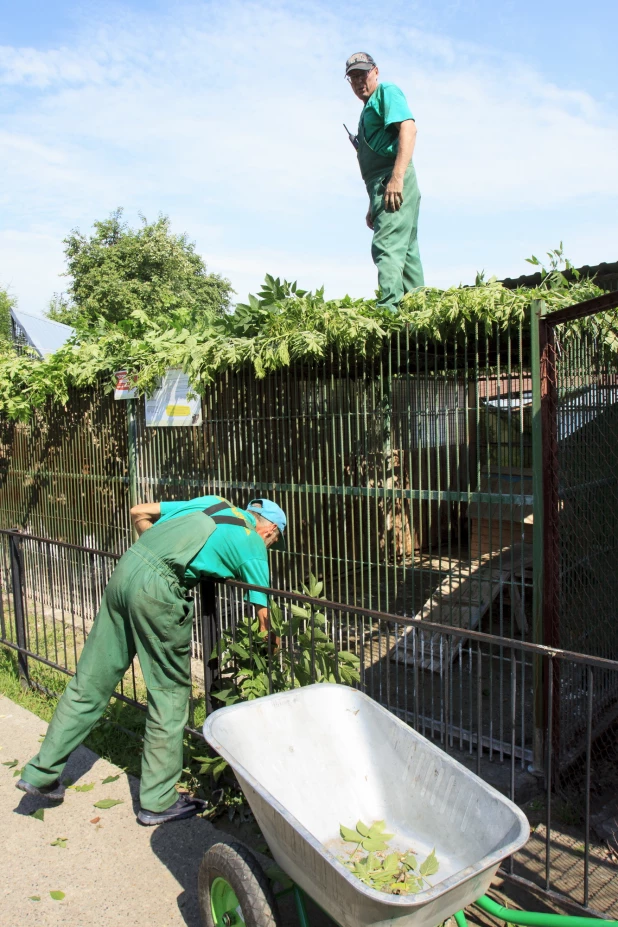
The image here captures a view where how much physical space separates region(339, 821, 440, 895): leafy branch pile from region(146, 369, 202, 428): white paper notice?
4.16 meters

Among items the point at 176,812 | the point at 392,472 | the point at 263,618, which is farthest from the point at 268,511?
the point at 176,812

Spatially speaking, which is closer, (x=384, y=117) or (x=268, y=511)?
(x=268, y=511)

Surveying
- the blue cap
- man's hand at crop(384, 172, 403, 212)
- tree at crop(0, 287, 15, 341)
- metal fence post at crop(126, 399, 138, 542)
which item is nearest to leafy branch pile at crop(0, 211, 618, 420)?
metal fence post at crop(126, 399, 138, 542)

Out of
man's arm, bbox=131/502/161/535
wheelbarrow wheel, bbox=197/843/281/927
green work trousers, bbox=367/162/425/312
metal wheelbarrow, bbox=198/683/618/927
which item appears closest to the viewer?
metal wheelbarrow, bbox=198/683/618/927

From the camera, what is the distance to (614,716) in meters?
4.86

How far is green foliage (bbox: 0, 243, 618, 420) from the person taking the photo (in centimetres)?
434

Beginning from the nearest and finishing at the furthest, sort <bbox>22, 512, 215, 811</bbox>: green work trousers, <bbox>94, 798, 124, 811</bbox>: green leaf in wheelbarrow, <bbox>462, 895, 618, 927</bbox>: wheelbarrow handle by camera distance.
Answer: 1. <bbox>462, 895, 618, 927</bbox>: wheelbarrow handle
2. <bbox>22, 512, 215, 811</bbox>: green work trousers
3. <bbox>94, 798, 124, 811</bbox>: green leaf in wheelbarrow

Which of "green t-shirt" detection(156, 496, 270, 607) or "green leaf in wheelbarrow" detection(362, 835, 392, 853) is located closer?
"green leaf in wheelbarrow" detection(362, 835, 392, 853)

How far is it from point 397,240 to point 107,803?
450 cm

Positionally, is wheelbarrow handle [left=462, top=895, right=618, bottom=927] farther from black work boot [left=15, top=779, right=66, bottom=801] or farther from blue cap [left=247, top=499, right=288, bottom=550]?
black work boot [left=15, top=779, right=66, bottom=801]

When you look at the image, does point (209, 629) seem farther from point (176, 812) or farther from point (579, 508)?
point (579, 508)

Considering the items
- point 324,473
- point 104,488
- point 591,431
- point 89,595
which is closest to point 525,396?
point 591,431

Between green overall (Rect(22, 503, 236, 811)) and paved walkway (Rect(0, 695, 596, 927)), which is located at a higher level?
green overall (Rect(22, 503, 236, 811))

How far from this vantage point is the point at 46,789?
3.88 meters
